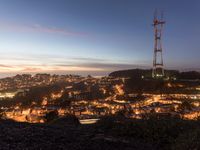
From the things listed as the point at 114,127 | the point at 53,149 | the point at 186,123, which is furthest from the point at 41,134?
the point at 186,123

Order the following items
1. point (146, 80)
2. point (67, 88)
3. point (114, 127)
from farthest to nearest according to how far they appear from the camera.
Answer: point (67, 88), point (146, 80), point (114, 127)

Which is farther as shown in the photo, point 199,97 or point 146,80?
point 146,80

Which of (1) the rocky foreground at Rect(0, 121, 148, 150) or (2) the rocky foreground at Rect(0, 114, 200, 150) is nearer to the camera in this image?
(1) the rocky foreground at Rect(0, 121, 148, 150)

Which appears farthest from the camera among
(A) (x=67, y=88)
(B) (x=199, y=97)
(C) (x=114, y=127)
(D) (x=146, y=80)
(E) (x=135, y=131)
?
(A) (x=67, y=88)

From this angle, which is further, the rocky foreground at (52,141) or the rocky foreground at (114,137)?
the rocky foreground at (114,137)

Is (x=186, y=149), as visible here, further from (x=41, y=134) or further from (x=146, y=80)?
(x=146, y=80)

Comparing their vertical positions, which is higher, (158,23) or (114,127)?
(158,23)

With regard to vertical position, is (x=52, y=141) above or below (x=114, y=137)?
above

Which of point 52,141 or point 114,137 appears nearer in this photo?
point 52,141
